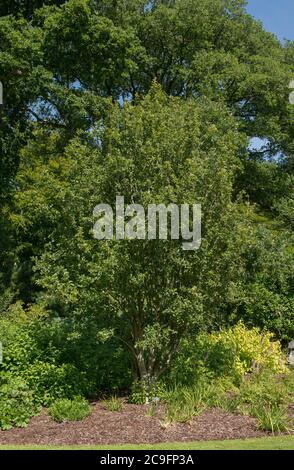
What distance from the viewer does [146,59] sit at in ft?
71.9

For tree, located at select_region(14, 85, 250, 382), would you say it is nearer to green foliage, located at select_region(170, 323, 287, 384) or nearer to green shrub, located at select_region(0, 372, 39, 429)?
green foliage, located at select_region(170, 323, 287, 384)

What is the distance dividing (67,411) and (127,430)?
3.26 feet

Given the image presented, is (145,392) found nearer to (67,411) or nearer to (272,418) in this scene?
(67,411)

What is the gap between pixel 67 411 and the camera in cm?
819

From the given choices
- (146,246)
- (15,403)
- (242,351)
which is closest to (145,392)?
(15,403)

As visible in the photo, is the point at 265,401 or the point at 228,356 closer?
the point at 265,401

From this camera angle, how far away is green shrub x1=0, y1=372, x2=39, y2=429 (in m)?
7.94

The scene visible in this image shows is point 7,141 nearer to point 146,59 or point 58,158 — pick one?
point 58,158

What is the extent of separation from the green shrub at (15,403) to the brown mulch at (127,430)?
130 mm

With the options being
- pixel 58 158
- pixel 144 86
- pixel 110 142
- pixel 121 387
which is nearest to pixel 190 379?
pixel 121 387

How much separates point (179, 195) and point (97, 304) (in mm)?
2011

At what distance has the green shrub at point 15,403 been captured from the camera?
794cm

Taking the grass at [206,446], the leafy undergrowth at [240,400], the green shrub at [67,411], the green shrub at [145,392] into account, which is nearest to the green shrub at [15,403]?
the green shrub at [67,411]

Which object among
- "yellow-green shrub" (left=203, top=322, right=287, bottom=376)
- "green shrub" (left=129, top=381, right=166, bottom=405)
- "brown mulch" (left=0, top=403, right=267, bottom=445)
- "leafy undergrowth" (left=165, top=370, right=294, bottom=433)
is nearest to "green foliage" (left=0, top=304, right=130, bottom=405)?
"brown mulch" (left=0, top=403, right=267, bottom=445)
